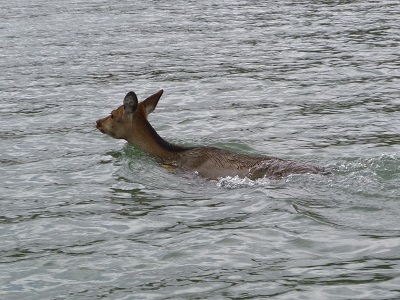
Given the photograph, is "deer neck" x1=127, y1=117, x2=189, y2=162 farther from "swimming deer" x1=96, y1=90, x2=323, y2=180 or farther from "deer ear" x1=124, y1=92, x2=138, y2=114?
"deer ear" x1=124, y1=92, x2=138, y2=114

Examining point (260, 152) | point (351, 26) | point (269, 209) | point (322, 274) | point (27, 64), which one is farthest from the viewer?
point (351, 26)

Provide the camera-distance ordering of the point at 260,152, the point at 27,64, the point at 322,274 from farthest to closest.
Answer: the point at 27,64 < the point at 260,152 < the point at 322,274

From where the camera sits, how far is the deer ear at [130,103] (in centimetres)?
1290

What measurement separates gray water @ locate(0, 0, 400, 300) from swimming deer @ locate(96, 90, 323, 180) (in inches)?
6.6

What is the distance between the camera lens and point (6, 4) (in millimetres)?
29438

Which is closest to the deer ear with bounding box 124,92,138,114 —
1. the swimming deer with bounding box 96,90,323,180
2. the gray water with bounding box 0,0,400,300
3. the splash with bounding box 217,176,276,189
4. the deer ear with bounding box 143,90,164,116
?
the swimming deer with bounding box 96,90,323,180

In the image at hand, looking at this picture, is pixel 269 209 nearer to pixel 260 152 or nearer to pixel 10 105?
pixel 260 152

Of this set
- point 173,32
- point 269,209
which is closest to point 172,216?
point 269,209

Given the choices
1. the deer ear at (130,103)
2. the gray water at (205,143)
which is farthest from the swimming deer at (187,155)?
the gray water at (205,143)

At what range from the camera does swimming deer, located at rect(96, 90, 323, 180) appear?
437 inches

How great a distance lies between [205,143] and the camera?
44.7 feet

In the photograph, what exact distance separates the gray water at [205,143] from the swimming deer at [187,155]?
0.17 m

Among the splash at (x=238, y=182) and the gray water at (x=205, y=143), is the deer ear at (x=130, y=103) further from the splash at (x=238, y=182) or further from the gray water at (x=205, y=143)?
the splash at (x=238, y=182)

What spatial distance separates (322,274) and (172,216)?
236cm
